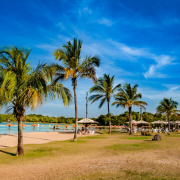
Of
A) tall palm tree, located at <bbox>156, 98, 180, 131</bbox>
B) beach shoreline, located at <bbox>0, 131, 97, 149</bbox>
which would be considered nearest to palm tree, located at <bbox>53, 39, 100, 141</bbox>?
beach shoreline, located at <bbox>0, 131, 97, 149</bbox>

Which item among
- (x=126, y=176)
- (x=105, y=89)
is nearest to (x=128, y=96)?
(x=105, y=89)

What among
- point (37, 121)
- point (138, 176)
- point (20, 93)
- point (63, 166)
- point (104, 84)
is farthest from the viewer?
point (37, 121)

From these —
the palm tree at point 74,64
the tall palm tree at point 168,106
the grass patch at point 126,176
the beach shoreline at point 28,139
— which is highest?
the palm tree at point 74,64

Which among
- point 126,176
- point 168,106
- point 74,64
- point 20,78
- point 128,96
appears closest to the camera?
point 126,176

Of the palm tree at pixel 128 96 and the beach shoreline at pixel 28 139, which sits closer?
the beach shoreline at pixel 28 139

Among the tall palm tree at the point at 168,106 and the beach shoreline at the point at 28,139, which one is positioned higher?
the tall palm tree at the point at 168,106

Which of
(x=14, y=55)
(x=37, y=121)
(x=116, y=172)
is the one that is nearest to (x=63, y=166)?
(x=116, y=172)

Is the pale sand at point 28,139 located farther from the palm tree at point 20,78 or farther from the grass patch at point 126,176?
the grass patch at point 126,176

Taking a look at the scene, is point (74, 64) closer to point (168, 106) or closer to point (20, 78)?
point (20, 78)

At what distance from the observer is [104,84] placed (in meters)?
26.1

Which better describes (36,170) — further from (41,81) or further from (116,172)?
(41,81)

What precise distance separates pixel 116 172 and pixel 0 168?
4.16 m

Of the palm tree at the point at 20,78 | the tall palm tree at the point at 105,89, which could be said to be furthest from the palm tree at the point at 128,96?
the palm tree at the point at 20,78

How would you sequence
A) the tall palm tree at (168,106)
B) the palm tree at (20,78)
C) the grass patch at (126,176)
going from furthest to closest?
the tall palm tree at (168,106)
the palm tree at (20,78)
the grass patch at (126,176)
